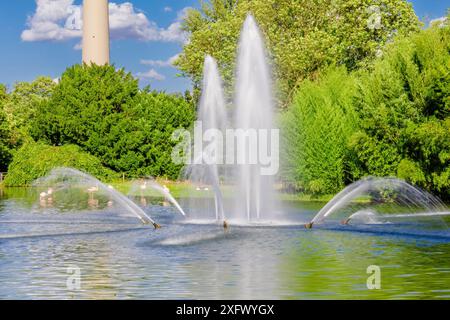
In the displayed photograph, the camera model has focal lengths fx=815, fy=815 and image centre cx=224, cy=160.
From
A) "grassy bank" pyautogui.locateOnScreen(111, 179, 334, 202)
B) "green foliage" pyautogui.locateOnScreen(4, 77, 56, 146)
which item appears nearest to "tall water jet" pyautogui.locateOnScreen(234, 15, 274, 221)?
"grassy bank" pyautogui.locateOnScreen(111, 179, 334, 202)

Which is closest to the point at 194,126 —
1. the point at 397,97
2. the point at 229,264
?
the point at 397,97

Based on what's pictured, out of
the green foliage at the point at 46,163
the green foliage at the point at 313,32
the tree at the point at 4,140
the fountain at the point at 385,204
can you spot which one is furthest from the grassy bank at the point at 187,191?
the tree at the point at 4,140

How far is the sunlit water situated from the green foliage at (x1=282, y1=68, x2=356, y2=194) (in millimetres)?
19840

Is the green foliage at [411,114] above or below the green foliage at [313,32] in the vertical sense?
below

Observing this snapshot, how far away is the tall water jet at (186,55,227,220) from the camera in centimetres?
3316

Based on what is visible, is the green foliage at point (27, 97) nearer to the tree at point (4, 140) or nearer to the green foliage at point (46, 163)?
the tree at point (4, 140)

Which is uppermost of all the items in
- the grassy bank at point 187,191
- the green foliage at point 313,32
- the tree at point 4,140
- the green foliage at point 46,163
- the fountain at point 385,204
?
the green foliage at point 313,32

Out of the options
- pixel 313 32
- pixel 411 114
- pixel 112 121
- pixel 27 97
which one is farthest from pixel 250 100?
pixel 27 97

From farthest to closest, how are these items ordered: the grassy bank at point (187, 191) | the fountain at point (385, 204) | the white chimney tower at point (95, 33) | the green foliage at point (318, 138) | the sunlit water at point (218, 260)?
the white chimney tower at point (95, 33)
the grassy bank at point (187, 191)
the green foliage at point (318, 138)
the fountain at point (385, 204)
the sunlit water at point (218, 260)

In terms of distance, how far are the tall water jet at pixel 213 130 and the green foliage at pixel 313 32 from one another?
476 centimetres

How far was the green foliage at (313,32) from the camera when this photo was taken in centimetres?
6097

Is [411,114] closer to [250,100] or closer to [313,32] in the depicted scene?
[250,100]

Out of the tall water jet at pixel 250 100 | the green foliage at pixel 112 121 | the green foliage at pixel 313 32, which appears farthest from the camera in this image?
the green foliage at pixel 112 121

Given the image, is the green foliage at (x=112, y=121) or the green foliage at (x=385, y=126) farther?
the green foliage at (x=112, y=121)
